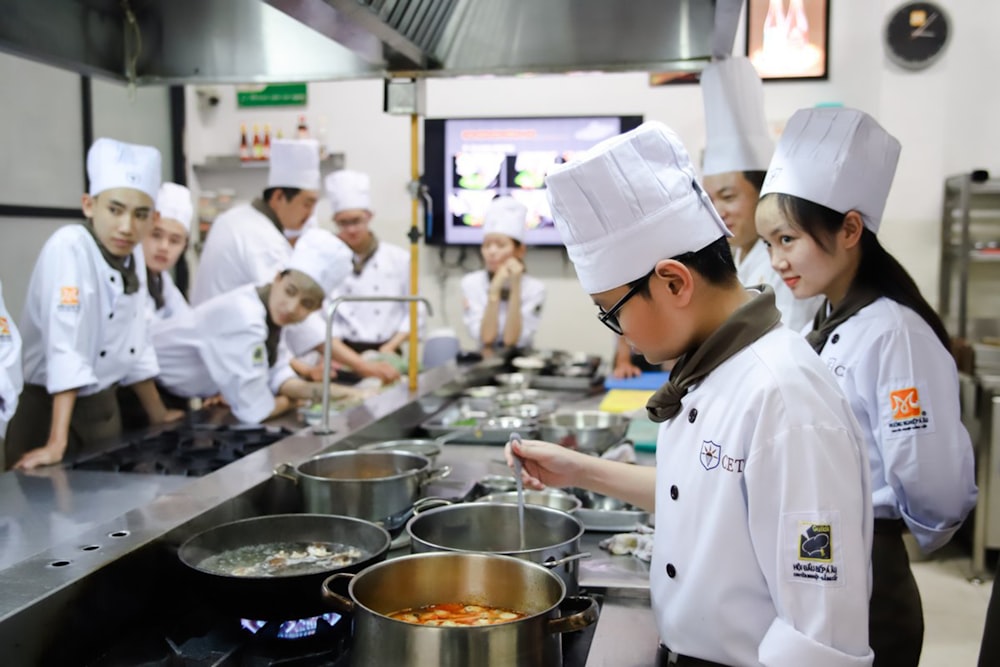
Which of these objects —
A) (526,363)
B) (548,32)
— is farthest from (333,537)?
(526,363)

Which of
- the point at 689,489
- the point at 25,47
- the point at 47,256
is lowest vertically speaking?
the point at 689,489

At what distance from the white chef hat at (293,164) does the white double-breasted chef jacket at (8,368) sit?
6.47ft

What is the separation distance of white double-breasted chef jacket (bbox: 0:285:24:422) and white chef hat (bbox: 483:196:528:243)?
2915 millimetres

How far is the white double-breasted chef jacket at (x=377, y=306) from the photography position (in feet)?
16.6

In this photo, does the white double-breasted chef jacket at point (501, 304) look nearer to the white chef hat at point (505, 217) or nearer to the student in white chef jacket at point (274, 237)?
the white chef hat at point (505, 217)

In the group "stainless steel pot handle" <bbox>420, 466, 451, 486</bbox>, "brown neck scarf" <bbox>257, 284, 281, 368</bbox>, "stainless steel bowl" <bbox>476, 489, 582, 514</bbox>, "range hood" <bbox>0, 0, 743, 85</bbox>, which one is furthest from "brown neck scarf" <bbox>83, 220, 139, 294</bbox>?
"stainless steel bowl" <bbox>476, 489, 582, 514</bbox>

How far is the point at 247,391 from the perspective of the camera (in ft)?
10.0

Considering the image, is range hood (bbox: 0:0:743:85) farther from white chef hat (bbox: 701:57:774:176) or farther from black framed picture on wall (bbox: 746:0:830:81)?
black framed picture on wall (bbox: 746:0:830:81)

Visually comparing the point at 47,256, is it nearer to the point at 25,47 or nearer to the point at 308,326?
the point at 25,47

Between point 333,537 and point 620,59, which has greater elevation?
point 620,59

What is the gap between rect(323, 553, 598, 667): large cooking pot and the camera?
0.95 m

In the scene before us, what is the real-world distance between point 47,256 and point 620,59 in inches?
72.8

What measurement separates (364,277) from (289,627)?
424 centimetres

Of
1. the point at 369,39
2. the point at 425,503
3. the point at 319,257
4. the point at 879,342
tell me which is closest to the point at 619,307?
the point at 425,503
